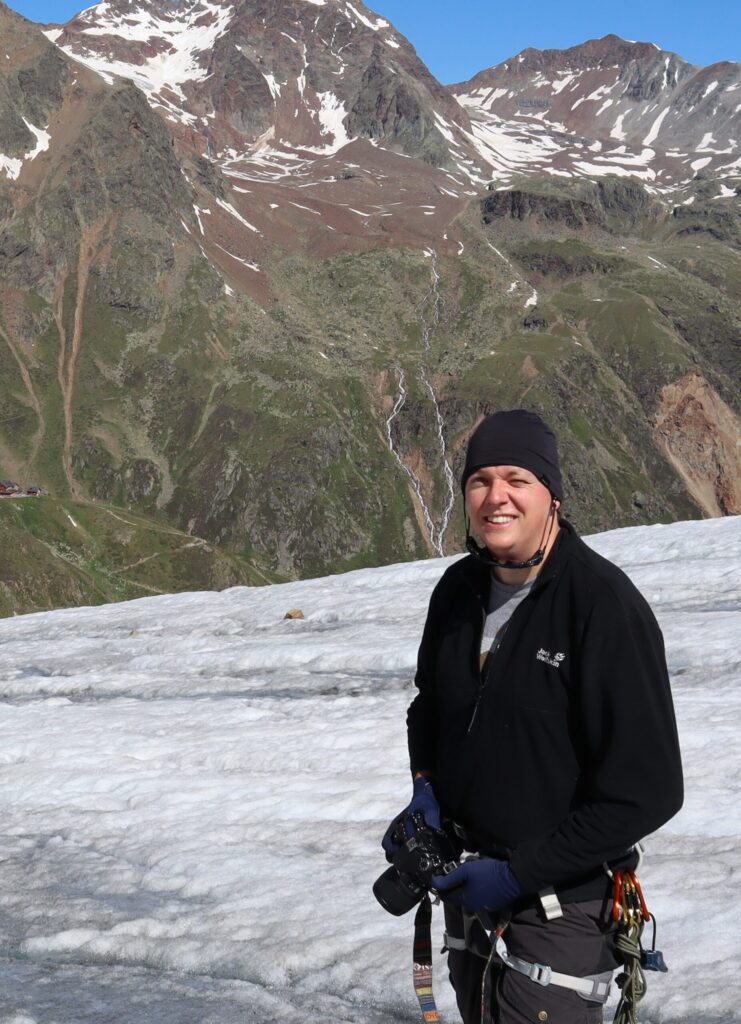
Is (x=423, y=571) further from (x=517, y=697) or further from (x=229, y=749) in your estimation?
(x=517, y=697)

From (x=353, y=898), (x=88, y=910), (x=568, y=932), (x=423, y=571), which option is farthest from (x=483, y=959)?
(x=423, y=571)

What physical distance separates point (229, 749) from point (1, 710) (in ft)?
22.6

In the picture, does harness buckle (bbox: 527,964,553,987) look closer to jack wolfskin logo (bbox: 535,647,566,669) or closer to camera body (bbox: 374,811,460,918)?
camera body (bbox: 374,811,460,918)

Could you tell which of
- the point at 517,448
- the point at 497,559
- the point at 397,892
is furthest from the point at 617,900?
the point at 517,448

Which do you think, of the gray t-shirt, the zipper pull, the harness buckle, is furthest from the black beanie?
the harness buckle

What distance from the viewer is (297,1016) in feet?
27.5

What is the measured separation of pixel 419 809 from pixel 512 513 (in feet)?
6.98

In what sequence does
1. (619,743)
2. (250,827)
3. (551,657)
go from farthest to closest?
(250,827) < (551,657) < (619,743)

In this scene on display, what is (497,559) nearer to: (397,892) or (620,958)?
(397,892)

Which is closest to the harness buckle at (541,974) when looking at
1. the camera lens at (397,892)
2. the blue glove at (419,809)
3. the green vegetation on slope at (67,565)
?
the camera lens at (397,892)

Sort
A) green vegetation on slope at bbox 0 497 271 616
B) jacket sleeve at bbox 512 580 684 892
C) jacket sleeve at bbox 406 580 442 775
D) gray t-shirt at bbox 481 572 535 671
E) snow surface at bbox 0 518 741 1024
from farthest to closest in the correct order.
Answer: green vegetation on slope at bbox 0 497 271 616, snow surface at bbox 0 518 741 1024, jacket sleeve at bbox 406 580 442 775, gray t-shirt at bbox 481 572 535 671, jacket sleeve at bbox 512 580 684 892

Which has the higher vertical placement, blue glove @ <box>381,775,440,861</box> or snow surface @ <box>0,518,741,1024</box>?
blue glove @ <box>381,775,440,861</box>

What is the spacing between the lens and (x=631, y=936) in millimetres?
5707

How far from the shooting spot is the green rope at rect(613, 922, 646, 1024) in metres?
5.68
